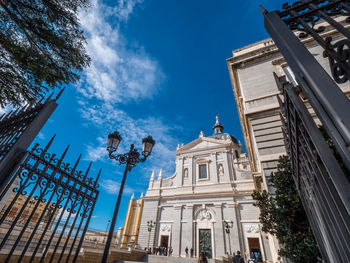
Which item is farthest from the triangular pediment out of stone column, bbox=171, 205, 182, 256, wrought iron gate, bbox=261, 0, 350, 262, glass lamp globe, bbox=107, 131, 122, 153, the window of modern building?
wrought iron gate, bbox=261, 0, 350, 262

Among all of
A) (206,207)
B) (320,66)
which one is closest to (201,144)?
(206,207)

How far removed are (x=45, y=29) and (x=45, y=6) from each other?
0.50 m

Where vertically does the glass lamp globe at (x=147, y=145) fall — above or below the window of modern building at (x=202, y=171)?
below

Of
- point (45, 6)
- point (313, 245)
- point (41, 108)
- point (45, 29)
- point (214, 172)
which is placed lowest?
point (313, 245)

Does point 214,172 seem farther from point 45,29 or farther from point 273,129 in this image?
point 45,29

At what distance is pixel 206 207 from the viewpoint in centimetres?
1819

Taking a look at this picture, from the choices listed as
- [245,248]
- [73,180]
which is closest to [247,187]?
[245,248]

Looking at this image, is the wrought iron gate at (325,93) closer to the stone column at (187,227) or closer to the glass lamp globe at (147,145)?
the glass lamp globe at (147,145)

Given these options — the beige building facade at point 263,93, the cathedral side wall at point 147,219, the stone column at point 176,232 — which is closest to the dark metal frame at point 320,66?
A: the beige building facade at point 263,93

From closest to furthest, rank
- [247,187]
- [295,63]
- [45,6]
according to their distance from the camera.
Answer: [295,63] < [45,6] < [247,187]

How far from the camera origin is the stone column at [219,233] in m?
15.5

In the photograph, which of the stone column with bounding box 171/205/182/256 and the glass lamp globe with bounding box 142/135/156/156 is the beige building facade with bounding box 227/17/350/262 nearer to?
the glass lamp globe with bounding box 142/135/156/156

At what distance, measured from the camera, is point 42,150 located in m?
2.97

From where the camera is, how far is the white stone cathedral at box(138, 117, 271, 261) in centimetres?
1579
